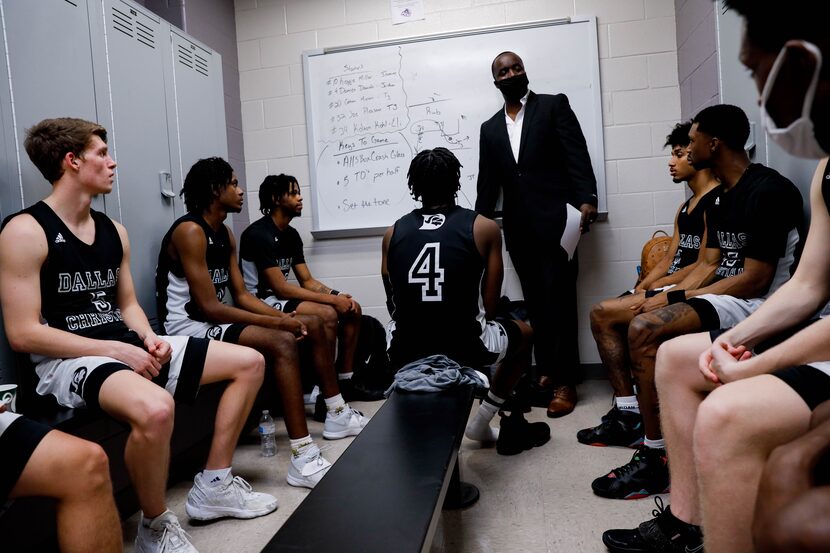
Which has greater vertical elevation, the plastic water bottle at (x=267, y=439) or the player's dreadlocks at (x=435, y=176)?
the player's dreadlocks at (x=435, y=176)

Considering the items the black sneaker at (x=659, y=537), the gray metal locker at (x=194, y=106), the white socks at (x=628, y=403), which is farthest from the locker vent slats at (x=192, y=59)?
the black sneaker at (x=659, y=537)

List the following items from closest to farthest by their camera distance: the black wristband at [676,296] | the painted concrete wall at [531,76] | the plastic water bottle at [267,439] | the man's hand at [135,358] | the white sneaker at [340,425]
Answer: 1. the man's hand at [135,358]
2. the black wristband at [676,296]
3. the plastic water bottle at [267,439]
4. the white sneaker at [340,425]
5. the painted concrete wall at [531,76]

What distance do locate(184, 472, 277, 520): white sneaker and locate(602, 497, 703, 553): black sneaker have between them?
111cm

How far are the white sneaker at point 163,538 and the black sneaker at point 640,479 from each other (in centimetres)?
129

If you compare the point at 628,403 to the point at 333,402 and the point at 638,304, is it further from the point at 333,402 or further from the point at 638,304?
the point at 333,402

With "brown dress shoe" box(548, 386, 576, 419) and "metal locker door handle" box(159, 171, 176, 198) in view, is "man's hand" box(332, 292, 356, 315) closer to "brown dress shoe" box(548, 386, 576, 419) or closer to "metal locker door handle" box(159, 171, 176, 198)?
"metal locker door handle" box(159, 171, 176, 198)

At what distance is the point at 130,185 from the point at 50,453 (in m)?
1.60

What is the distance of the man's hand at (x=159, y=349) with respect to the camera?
1.83m

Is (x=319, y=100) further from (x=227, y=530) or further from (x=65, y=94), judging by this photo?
(x=227, y=530)

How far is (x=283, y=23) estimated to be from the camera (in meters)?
3.91

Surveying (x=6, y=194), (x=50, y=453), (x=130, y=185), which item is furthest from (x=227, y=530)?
(x=130, y=185)

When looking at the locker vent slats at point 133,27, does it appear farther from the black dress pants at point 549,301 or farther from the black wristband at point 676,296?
the black wristband at point 676,296

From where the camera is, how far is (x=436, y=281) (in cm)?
196

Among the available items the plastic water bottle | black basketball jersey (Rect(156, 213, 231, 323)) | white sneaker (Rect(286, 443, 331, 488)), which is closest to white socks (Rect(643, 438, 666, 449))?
white sneaker (Rect(286, 443, 331, 488))
